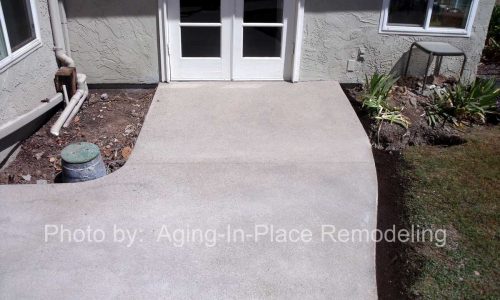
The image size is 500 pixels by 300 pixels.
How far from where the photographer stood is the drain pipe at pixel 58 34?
235 inches

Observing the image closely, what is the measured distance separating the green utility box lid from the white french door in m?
2.67

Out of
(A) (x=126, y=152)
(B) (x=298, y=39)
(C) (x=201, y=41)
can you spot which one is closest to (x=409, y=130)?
(B) (x=298, y=39)

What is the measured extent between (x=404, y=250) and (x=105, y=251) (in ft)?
8.44

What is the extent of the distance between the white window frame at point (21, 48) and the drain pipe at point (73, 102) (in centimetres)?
78

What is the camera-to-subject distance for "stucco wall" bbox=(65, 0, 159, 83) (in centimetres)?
632

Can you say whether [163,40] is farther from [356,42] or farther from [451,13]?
[451,13]

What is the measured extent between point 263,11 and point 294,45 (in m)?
0.70

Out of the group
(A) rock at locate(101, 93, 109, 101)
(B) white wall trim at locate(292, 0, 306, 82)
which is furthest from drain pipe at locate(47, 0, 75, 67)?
(B) white wall trim at locate(292, 0, 306, 82)

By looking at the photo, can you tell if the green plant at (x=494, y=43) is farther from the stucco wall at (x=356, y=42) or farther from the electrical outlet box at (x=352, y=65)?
the electrical outlet box at (x=352, y=65)

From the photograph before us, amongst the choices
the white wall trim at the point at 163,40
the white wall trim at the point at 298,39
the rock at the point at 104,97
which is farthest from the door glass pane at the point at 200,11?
the rock at the point at 104,97

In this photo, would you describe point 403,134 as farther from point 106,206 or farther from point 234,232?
point 106,206

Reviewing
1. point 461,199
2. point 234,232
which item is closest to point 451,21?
point 461,199

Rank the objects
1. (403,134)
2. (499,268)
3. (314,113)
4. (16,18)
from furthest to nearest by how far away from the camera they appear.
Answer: (314,113) < (403,134) < (16,18) < (499,268)

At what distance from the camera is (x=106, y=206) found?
13.9 feet
